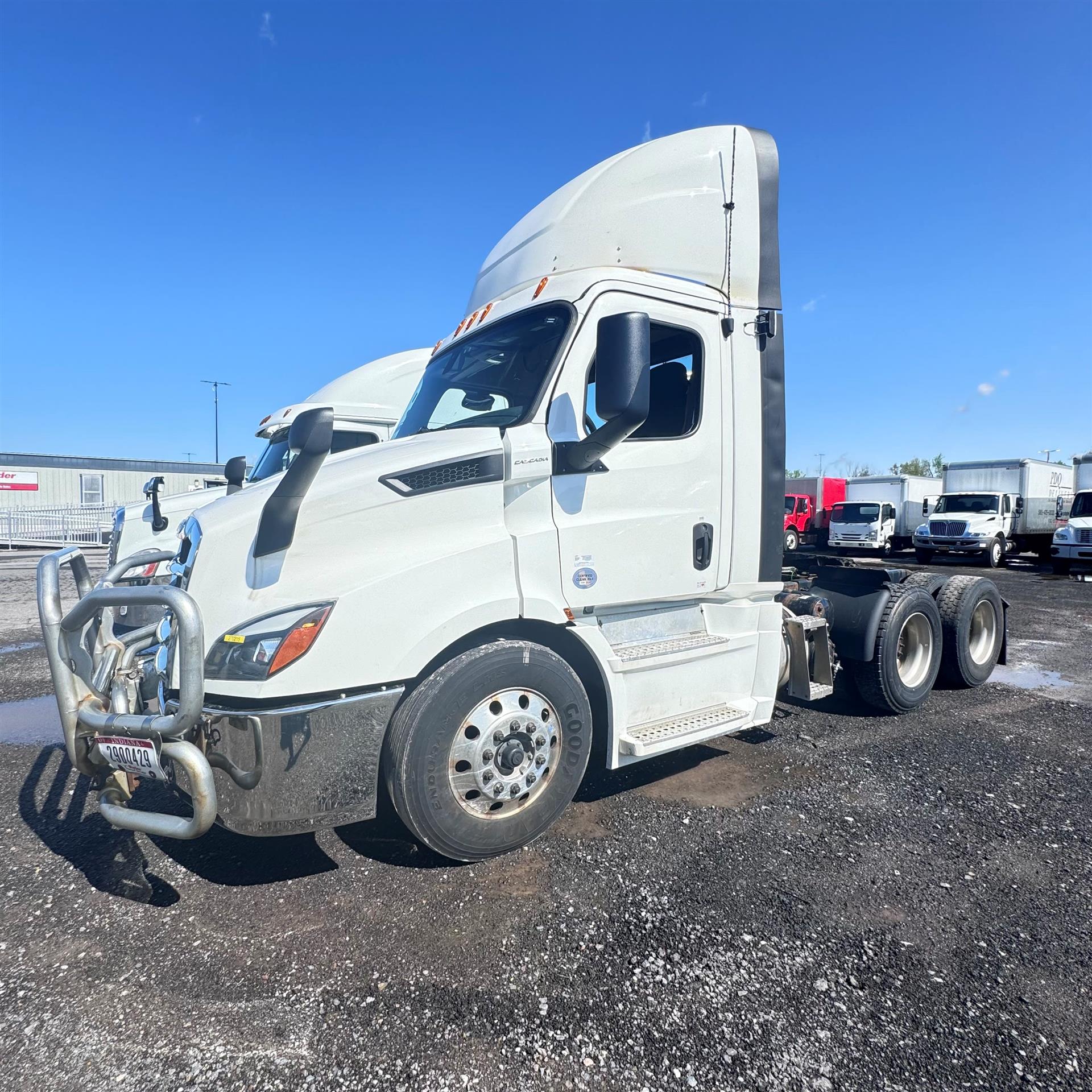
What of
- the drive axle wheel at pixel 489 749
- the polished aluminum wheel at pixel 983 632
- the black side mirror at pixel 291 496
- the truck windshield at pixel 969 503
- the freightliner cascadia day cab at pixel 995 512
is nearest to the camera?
the black side mirror at pixel 291 496

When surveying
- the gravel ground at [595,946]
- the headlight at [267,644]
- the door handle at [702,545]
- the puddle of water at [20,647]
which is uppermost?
the door handle at [702,545]

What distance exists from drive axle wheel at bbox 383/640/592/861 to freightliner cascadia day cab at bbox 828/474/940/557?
27353mm

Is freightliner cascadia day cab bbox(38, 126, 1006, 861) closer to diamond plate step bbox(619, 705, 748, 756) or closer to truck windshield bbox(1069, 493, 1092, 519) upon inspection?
diamond plate step bbox(619, 705, 748, 756)

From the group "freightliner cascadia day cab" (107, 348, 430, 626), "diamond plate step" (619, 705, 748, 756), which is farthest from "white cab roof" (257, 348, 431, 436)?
"diamond plate step" (619, 705, 748, 756)

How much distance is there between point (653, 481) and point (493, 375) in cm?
→ 108

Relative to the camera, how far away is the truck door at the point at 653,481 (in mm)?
3441

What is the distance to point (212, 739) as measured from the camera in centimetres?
270

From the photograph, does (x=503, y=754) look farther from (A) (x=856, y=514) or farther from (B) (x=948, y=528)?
(A) (x=856, y=514)

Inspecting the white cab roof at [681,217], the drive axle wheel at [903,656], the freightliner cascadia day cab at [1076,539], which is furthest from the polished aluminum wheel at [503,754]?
the freightliner cascadia day cab at [1076,539]

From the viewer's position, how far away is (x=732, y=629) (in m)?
4.20

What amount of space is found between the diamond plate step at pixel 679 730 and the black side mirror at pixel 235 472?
5757 mm

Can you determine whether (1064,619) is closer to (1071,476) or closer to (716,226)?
(716,226)

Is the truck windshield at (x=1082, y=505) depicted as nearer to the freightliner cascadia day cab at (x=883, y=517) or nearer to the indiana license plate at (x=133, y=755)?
the freightliner cascadia day cab at (x=883, y=517)

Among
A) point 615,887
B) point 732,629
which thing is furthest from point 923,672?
point 615,887
